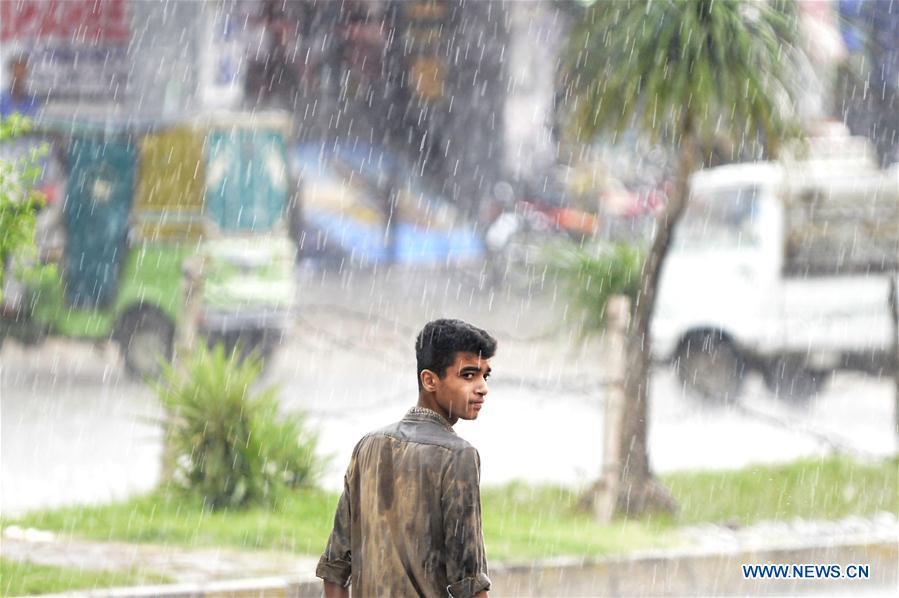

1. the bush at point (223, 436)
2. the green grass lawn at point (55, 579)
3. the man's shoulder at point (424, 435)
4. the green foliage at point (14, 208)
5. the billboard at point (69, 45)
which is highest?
the billboard at point (69, 45)

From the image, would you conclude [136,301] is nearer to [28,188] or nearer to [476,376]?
[28,188]

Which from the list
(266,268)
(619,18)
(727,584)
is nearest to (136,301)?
(266,268)

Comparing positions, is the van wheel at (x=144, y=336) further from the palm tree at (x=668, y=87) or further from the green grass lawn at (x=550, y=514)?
the palm tree at (x=668, y=87)

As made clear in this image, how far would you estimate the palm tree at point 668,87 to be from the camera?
321 inches

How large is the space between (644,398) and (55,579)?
3.52 metres

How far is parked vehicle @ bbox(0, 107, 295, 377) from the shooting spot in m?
13.6

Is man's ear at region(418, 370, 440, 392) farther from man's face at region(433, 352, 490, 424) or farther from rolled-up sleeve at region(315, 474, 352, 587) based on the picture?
rolled-up sleeve at region(315, 474, 352, 587)

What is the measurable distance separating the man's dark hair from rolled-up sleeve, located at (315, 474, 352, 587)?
1.18 ft

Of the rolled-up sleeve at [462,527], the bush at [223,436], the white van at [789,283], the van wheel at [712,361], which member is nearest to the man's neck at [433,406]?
the rolled-up sleeve at [462,527]

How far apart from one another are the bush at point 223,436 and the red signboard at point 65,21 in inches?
467

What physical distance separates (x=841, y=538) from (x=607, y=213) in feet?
56.2

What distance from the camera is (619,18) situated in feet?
27.9

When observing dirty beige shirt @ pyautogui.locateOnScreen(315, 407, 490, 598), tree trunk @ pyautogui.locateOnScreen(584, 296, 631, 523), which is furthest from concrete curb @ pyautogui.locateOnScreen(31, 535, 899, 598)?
dirty beige shirt @ pyautogui.locateOnScreen(315, 407, 490, 598)

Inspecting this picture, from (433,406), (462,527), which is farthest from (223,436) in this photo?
(462,527)
